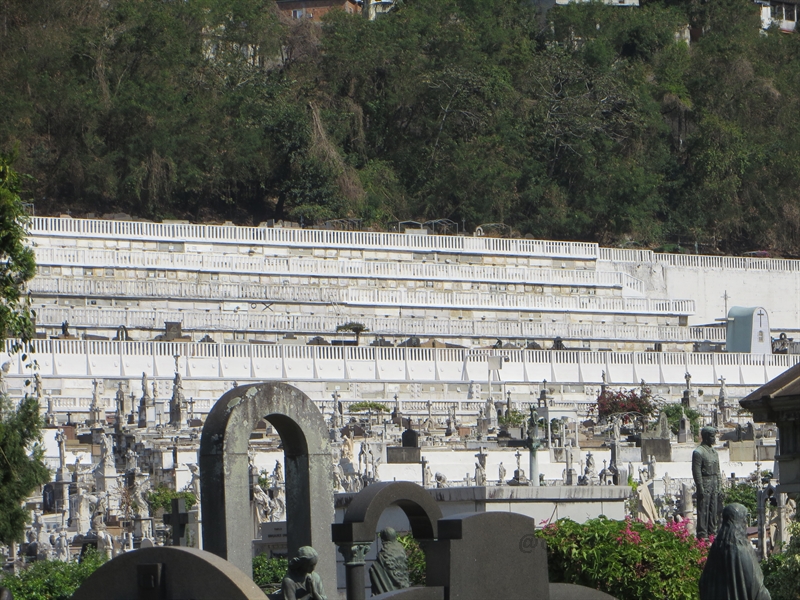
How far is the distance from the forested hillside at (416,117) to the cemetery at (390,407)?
389 inches

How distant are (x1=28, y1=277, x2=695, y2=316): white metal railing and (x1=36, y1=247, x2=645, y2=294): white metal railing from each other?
1.17 m

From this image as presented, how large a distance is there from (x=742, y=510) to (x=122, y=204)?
271ft

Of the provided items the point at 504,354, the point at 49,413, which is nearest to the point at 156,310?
the point at 504,354

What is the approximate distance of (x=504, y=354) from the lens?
229 ft

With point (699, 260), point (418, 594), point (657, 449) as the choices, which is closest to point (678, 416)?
point (657, 449)

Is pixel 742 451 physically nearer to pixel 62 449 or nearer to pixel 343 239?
pixel 62 449

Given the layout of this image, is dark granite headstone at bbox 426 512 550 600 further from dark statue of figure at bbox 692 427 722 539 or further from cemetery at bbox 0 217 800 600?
dark statue of figure at bbox 692 427 722 539

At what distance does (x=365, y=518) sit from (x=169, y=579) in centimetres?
391

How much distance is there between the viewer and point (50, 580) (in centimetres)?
2933

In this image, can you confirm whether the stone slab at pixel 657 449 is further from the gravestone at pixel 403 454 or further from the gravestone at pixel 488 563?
the gravestone at pixel 488 563

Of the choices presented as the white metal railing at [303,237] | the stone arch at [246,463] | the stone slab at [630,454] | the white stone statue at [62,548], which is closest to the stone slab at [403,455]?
the stone slab at [630,454]

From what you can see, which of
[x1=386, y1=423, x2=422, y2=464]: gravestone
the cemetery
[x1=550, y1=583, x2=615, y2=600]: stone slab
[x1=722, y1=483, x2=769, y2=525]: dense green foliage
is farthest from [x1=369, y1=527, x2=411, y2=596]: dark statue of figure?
[x1=386, y1=423, x2=422, y2=464]: gravestone

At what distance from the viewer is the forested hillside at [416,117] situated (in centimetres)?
9694

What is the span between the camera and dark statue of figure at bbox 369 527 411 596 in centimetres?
1608
